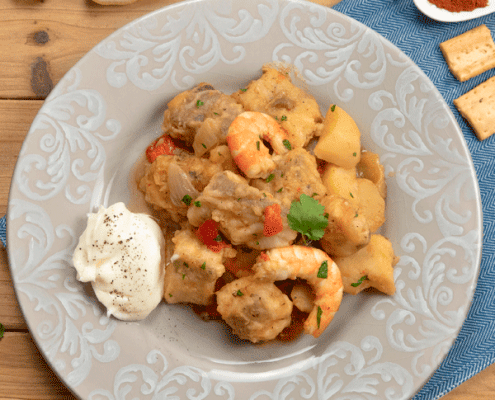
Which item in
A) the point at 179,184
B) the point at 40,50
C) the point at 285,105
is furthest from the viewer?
the point at 40,50

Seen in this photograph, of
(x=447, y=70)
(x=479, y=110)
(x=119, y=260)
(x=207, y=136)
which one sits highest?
(x=447, y=70)

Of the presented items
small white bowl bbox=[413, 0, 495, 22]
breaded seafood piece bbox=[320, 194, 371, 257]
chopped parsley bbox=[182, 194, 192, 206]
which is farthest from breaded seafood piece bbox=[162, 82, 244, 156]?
small white bowl bbox=[413, 0, 495, 22]

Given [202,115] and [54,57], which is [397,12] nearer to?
[202,115]

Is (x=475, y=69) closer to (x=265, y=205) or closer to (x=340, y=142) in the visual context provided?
(x=340, y=142)

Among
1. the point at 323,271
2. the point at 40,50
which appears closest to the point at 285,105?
the point at 323,271

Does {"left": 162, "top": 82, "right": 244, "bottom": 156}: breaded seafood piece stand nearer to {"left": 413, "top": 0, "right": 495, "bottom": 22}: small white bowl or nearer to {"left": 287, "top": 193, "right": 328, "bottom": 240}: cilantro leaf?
{"left": 287, "top": 193, "right": 328, "bottom": 240}: cilantro leaf

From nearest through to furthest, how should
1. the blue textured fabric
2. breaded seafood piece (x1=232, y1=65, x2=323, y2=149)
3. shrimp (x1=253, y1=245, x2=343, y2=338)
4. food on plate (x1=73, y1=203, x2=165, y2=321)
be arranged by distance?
shrimp (x1=253, y1=245, x2=343, y2=338) < food on plate (x1=73, y1=203, x2=165, y2=321) < breaded seafood piece (x1=232, y1=65, x2=323, y2=149) < the blue textured fabric

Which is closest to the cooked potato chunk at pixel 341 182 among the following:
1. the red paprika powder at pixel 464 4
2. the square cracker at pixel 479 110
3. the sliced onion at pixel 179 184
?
the sliced onion at pixel 179 184
